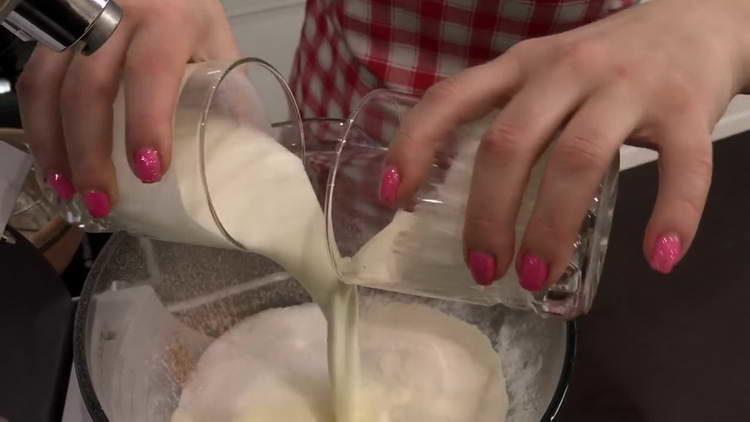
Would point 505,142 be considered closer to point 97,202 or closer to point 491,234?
point 491,234

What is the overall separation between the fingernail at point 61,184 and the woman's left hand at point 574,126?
219 mm

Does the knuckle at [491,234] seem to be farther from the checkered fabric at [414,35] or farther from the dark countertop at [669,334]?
the checkered fabric at [414,35]

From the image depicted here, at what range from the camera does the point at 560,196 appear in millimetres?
402

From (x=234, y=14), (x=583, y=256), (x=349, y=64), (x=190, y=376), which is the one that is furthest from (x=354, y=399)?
(x=234, y=14)

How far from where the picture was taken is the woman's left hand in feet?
1.34

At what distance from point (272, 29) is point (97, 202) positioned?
0.79 meters

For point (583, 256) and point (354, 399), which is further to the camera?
point (354, 399)

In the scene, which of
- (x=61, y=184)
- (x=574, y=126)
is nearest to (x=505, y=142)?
(x=574, y=126)

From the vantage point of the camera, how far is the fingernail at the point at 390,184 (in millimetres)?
449

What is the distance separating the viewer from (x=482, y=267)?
0.43m

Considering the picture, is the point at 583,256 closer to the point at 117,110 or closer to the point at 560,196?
the point at 560,196

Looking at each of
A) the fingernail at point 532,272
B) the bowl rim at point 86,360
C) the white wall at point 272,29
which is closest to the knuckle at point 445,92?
the fingernail at point 532,272

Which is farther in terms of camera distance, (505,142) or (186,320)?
(186,320)

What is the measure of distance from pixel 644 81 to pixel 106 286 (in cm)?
40
